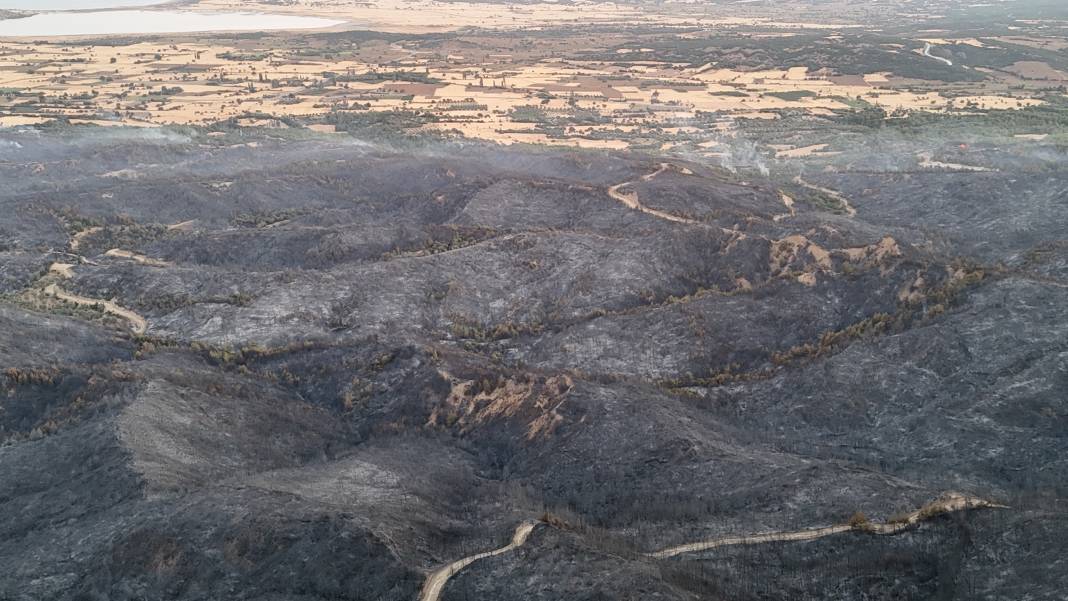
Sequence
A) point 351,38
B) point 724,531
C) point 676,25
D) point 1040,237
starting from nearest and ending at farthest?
point 724,531
point 1040,237
point 351,38
point 676,25

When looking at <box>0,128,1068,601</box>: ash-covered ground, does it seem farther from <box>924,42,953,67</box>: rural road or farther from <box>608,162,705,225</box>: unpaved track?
<box>924,42,953,67</box>: rural road

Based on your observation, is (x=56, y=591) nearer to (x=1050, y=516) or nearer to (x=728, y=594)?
(x=728, y=594)

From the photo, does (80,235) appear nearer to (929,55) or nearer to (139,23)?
(929,55)

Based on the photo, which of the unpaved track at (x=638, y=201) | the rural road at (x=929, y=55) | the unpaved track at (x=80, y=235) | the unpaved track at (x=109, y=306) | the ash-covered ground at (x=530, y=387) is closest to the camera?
the ash-covered ground at (x=530, y=387)

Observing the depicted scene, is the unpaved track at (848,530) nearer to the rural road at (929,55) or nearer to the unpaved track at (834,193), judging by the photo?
the unpaved track at (834,193)

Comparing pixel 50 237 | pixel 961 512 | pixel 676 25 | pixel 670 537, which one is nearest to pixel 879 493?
pixel 961 512

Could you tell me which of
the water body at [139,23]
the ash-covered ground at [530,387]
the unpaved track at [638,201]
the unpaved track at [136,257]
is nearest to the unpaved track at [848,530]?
the ash-covered ground at [530,387]
